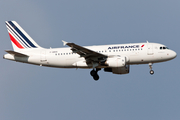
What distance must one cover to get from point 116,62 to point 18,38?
16.0 metres

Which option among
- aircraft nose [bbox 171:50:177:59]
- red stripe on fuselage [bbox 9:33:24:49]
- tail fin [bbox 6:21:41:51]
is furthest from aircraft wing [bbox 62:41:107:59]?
red stripe on fuselage [bbox 9:33:24:49]

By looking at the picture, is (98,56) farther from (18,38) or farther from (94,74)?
(18,38)

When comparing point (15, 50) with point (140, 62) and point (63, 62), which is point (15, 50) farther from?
point (140, 62)

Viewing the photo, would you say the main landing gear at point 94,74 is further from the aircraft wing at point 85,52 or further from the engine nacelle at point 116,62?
the engine nacelle at point 116,62

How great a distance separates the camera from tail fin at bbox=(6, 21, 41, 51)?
48375 mm

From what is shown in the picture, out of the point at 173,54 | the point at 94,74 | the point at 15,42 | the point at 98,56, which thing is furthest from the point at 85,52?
the point at 15,42

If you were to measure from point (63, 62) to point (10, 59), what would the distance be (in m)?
7.60

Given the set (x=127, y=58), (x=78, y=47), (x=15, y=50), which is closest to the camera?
(x=78, y=47)

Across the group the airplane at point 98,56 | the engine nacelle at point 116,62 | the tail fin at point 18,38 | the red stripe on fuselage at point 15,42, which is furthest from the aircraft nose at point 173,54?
the red stripe on fuselage at point 15,42

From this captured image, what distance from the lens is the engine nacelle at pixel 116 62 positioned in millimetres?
42384

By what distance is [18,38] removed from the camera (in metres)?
49.1

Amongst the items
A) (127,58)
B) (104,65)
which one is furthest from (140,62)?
(104,65)

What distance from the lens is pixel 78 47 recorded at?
1606 inches

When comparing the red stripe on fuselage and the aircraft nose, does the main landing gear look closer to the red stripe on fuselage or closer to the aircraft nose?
the aircraft nose
